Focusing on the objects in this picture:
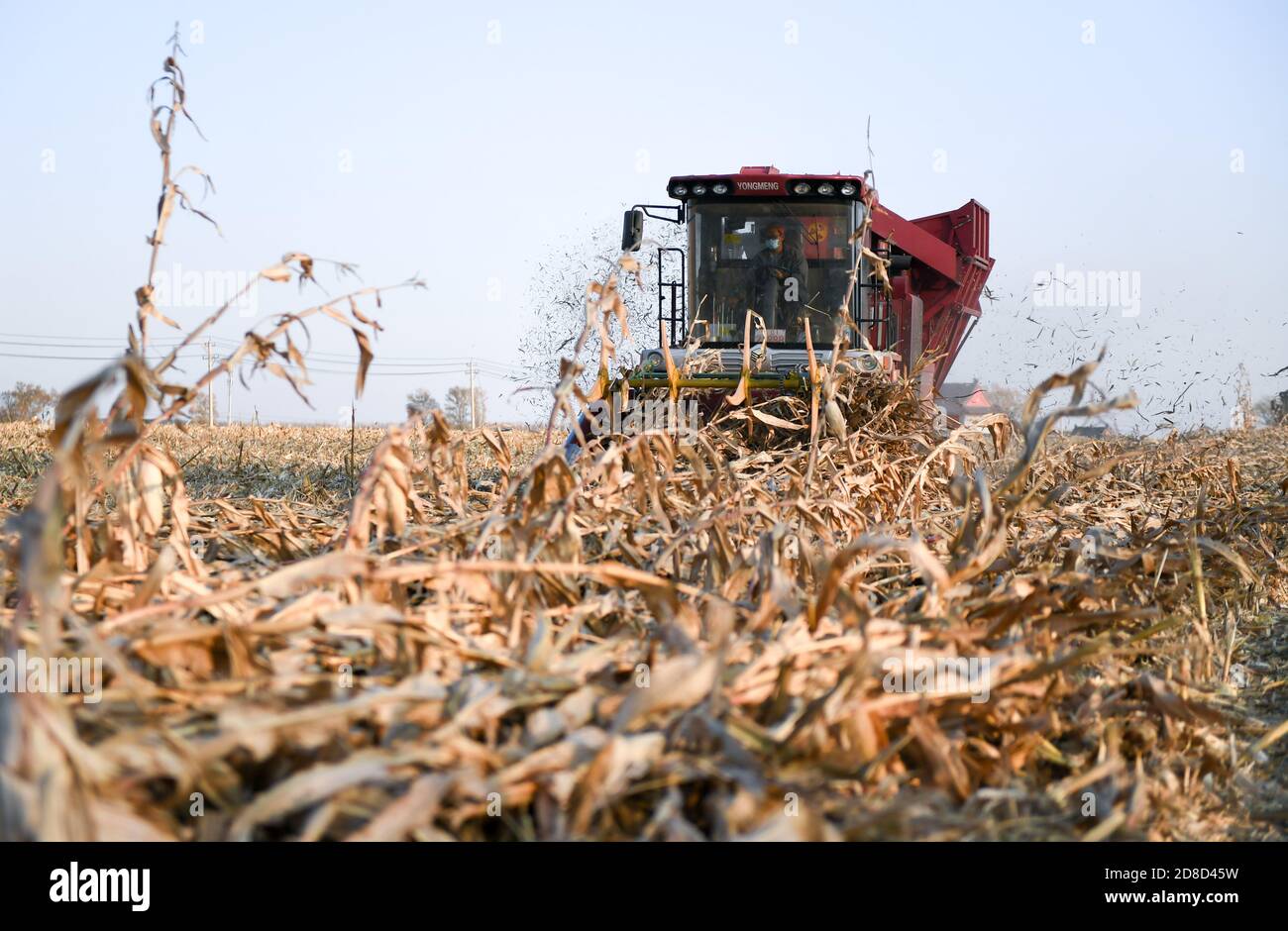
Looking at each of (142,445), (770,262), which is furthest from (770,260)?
(142,445)

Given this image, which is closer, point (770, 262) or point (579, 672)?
point (579, 672)

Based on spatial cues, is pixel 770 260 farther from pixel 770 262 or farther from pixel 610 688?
pixel 610 688

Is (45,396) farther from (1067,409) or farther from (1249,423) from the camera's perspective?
(1067,409)

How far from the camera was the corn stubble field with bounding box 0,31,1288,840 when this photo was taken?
1.20 metres

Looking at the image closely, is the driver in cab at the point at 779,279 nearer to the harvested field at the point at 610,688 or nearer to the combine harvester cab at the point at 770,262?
the combine harvester cab at the point at 770,262

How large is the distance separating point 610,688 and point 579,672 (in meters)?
0.07

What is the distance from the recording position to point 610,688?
1.51m

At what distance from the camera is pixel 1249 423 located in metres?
12.1

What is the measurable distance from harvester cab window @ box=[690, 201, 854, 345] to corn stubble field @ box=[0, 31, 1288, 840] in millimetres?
5164

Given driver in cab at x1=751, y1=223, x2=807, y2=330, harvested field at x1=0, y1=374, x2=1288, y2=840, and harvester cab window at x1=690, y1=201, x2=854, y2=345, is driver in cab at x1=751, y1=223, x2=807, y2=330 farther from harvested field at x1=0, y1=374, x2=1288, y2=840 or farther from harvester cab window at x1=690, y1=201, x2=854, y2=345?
harvested field at x1=0, y1=374, x2=1288, y2=840

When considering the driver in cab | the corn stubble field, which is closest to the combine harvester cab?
the driver in cab

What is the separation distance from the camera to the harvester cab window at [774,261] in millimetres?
7812
